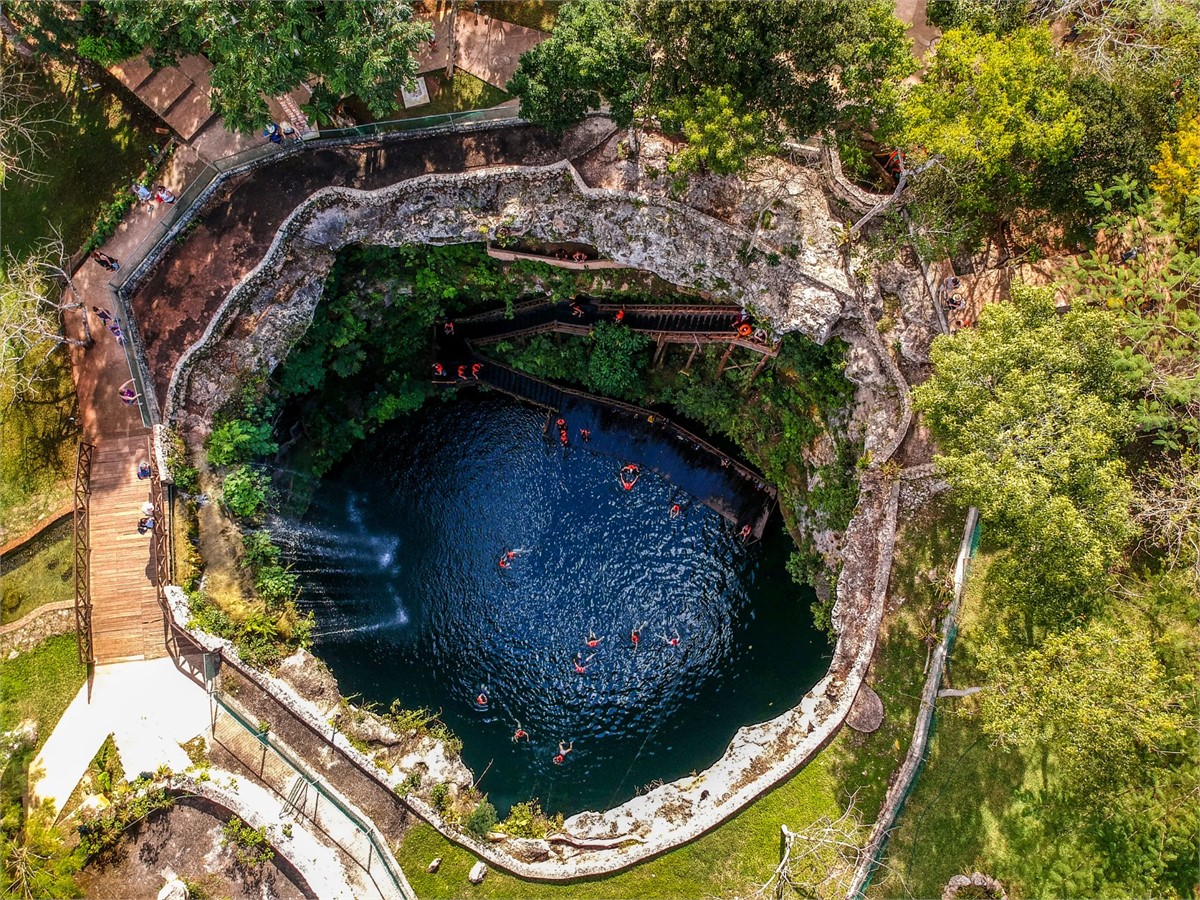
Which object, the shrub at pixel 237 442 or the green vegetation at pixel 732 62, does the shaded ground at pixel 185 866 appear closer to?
the shrub at pixel 237 442

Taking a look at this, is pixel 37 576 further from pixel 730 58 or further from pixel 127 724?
pixel 730 58

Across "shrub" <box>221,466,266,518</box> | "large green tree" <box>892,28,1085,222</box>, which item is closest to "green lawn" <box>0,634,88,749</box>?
"shrub" <box>221,466,266,518</box>

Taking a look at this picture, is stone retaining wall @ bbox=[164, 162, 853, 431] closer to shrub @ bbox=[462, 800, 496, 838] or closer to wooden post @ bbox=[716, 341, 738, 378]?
wooden post @ bbox=[716, 341, 738, 378]

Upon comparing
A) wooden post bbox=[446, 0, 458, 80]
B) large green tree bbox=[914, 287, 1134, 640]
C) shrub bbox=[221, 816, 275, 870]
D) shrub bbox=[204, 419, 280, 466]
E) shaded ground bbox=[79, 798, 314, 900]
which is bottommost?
shaded ground bbox=[79, 798, 314, 900]

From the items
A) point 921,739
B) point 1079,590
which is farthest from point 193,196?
point 921,739

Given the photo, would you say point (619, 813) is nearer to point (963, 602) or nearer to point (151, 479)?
point (963, 602)

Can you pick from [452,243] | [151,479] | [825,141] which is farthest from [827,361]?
[151,479]
